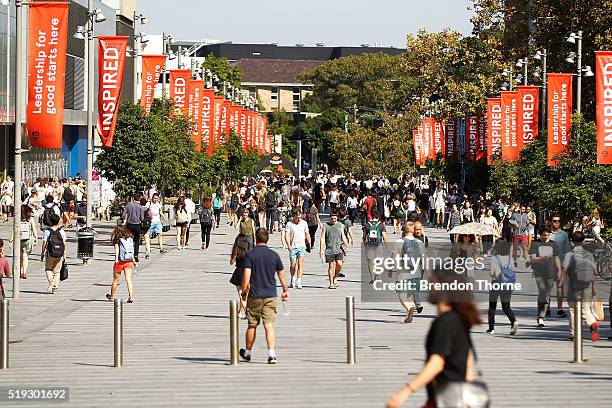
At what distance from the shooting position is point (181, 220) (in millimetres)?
40219

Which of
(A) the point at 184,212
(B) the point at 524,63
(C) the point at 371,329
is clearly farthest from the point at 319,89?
(C) the point at 371,329

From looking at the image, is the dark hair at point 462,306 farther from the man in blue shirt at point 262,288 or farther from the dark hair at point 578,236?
the dark hair at point 578,236

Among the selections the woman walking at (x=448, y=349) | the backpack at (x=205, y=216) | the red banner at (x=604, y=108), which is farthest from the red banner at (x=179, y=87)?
the woman walking at (x=448, y=349)

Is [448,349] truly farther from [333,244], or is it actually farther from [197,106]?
[197,106]

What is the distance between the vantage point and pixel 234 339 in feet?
56.5

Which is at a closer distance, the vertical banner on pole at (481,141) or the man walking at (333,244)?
the man walking at (333,244)

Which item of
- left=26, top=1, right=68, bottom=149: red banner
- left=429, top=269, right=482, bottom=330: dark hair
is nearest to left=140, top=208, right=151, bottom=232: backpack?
left=26, top=1, right=68, bottom=149: red banner

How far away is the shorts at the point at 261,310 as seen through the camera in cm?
1720

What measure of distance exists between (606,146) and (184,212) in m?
12.6

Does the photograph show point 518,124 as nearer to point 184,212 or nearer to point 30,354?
point 184,212

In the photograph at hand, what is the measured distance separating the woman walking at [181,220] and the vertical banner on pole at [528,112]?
1415cm

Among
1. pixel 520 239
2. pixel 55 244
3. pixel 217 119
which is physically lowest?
pixel 520 239

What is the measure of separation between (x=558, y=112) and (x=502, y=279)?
21450 mm

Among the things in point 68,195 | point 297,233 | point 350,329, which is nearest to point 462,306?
point 350,329
